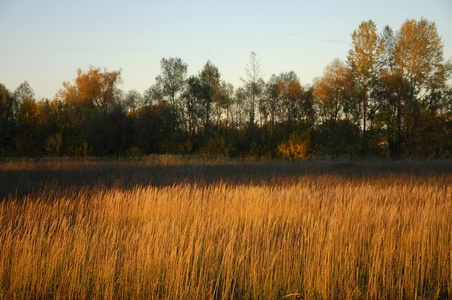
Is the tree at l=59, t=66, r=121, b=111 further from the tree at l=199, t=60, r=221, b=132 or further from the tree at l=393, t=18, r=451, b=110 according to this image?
the tree at l=393, t=18, r=451, b=110

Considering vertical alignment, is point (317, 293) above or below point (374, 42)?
below

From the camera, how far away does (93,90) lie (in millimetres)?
48500

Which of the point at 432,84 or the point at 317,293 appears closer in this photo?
the point at 317,293

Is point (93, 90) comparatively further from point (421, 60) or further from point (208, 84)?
point (421, 60)

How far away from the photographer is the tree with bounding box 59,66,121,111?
48.2m

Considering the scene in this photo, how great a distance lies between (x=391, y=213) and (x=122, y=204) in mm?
5274

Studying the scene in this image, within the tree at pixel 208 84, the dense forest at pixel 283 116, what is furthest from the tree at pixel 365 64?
the tree at pixel 208 84

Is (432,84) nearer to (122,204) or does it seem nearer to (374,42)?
(374,42)

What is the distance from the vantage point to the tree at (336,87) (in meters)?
33.6

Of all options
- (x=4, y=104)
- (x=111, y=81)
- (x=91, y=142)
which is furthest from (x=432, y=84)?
(x=4, y=104)

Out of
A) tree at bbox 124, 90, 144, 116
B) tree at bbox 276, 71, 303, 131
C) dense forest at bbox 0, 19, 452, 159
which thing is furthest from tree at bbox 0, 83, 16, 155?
tree at bbox 276, 71, 303, 131

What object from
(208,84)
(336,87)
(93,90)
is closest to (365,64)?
(336,87)

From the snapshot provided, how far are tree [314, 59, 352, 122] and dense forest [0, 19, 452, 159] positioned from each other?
10 cm

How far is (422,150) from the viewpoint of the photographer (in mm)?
28750
